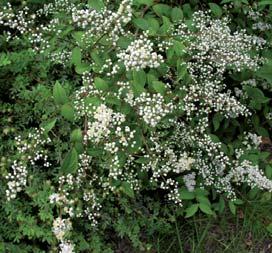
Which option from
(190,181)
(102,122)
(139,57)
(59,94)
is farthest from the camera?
(190,181)

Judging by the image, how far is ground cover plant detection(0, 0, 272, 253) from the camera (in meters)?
2.53

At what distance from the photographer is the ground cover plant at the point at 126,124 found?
2525mm

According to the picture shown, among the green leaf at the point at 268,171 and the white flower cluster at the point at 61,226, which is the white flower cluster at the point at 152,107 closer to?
the white flower cluster at the point at 61,226

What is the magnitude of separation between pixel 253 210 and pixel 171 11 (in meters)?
1.63

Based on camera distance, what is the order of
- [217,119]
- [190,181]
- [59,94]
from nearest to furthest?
[59,94] < [190,181] < [217,119]

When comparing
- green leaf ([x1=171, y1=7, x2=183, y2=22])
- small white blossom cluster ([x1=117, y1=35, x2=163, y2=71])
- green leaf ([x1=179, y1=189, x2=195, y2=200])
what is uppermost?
small white blossom cluster ([x1=117, y1=35, x2=163, y2=71])

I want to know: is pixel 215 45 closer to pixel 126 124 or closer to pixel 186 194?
pixel 126 124

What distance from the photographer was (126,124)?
268 centimetres

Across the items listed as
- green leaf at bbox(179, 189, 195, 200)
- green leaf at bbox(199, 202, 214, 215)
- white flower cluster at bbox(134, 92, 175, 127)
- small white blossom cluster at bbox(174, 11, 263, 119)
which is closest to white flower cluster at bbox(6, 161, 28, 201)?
white flower cluster at bbox(134, 92, 175, 127)

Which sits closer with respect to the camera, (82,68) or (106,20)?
(106,20)

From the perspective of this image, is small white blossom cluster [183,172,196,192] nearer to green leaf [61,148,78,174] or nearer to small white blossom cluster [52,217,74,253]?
small white blossom cluster [52,217,74,253]

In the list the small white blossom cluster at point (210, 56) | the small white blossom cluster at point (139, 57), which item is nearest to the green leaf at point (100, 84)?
the small white blossom cluster at point (139, 57)

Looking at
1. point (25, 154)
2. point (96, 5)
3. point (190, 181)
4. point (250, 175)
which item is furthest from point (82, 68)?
point (250, 175)

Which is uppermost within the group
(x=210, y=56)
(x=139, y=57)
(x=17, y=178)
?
(x=139, y=57)
